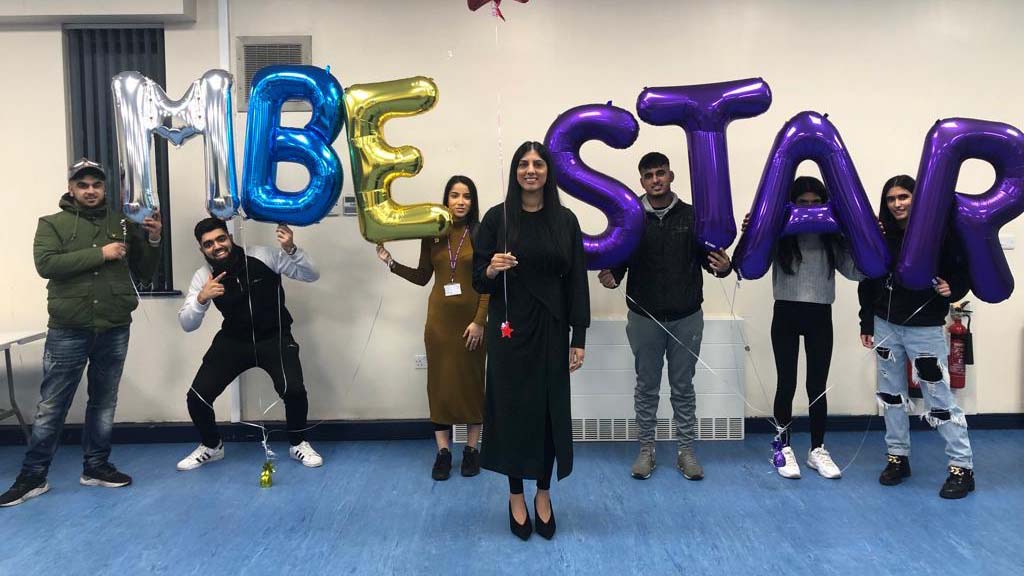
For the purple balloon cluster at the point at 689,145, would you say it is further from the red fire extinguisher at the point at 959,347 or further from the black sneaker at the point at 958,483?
the red fire extinguisher at the point at 959,347

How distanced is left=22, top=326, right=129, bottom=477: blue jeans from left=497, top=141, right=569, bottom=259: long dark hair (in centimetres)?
193

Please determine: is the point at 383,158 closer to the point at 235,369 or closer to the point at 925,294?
the point at 235,369

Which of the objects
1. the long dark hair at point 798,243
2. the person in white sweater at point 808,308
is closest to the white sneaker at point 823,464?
the person in white sweater at point 808,308

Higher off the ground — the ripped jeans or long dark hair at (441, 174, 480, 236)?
long dark hair at (441, 174, 480, 236)

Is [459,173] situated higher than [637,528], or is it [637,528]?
[459,173]

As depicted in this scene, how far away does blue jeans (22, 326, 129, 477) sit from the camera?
2836 mm

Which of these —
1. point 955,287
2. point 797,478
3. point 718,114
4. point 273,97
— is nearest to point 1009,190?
point 955,287

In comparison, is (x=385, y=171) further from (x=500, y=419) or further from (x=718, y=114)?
(x=718, y=114)

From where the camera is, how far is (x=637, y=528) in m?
2.49

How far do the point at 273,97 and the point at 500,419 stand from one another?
1.64 m

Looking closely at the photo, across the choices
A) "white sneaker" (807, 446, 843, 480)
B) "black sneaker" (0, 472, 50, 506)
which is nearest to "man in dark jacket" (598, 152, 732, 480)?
"white sneaker" (807, 446, 843, 480)

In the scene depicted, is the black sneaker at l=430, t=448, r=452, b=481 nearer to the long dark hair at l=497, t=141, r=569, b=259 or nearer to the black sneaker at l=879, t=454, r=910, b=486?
the long dark hair at l=497, t=141, r=569, b=259

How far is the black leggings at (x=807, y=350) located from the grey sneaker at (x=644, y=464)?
613 millimetres

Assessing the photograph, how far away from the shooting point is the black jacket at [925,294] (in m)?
2.68
